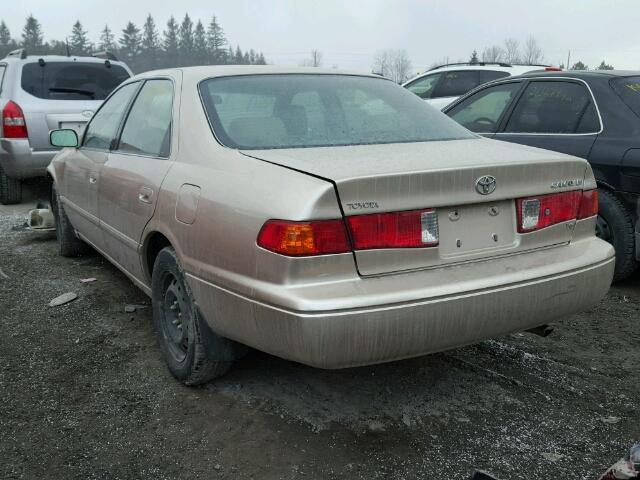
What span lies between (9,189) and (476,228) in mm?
7282

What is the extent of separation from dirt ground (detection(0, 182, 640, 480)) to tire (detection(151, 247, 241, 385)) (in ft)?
0.41

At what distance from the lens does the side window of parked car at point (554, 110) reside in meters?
4.68

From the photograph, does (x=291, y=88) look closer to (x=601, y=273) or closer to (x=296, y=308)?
(x=296, y=308)

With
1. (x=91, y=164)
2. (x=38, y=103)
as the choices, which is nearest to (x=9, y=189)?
(x=38, y=103)

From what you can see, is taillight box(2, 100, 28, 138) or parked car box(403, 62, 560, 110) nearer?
taillight box(2, 100, 28, 138)

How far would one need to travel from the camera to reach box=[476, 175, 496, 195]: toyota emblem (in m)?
2.51

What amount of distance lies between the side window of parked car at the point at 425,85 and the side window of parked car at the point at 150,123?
320 inches

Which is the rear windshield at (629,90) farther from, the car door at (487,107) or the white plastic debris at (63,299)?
the white plastic debris at (63,299)

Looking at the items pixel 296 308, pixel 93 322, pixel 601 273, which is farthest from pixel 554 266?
pixel 93 322

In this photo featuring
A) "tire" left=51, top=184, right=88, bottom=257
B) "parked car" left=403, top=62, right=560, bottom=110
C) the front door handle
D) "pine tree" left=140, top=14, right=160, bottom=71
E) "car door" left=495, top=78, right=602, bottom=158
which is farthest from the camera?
"pine tree" left=140, top=14, right=160, bottom=71

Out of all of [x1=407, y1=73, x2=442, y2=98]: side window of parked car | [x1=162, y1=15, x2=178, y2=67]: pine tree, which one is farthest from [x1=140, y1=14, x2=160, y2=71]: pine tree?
[x1=407, y1=73, x2=442, y2=98]: side window of parked car

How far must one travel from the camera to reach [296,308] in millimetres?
2215

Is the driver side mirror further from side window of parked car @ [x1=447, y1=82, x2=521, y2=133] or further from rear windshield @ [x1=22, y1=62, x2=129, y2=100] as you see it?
rear windshield @ [x1=22, y1=62, x2=129, y2=100]

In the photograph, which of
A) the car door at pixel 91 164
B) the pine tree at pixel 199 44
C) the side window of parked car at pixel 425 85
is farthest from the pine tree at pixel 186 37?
the car door at pixel 91 164
